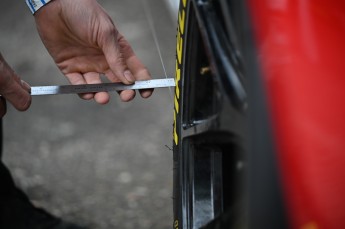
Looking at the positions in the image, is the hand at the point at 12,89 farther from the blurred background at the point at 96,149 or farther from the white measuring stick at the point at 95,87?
the blurred background at the point at 96,149

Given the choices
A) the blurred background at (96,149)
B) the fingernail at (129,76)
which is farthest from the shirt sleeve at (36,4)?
the blurred background at (96,149)

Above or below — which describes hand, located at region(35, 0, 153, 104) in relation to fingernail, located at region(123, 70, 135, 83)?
above

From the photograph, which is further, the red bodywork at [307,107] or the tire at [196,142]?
the tire at [196,142]

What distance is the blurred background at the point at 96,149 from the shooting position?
2592mm

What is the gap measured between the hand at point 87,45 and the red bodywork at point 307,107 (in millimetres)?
753

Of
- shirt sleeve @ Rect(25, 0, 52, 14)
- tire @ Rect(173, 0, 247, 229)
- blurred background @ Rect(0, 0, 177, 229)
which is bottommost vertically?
blurred background @ Rect(0, 0, 177, 229)

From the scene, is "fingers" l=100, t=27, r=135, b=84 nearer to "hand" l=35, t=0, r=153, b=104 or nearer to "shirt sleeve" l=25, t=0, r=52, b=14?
"hand" l=35, t=0, r=153, b=104

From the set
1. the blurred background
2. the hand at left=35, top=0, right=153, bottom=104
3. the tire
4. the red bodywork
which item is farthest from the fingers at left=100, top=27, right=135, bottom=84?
the blurred background

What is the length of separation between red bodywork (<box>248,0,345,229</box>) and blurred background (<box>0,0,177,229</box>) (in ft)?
4.93

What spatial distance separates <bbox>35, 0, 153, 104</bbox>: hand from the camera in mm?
1776

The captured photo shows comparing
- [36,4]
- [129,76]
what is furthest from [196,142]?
[36,4]

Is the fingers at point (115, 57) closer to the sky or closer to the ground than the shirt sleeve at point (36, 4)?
closer to the ground

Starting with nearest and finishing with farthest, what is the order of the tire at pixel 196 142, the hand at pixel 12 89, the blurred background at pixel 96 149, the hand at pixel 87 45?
the tire at pixel 196 142, the hand at pixel 12 89, the hand at pixel 87 45, the blurred background at pixel 96 149

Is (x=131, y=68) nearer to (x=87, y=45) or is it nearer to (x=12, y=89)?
(x=87, y=45)
